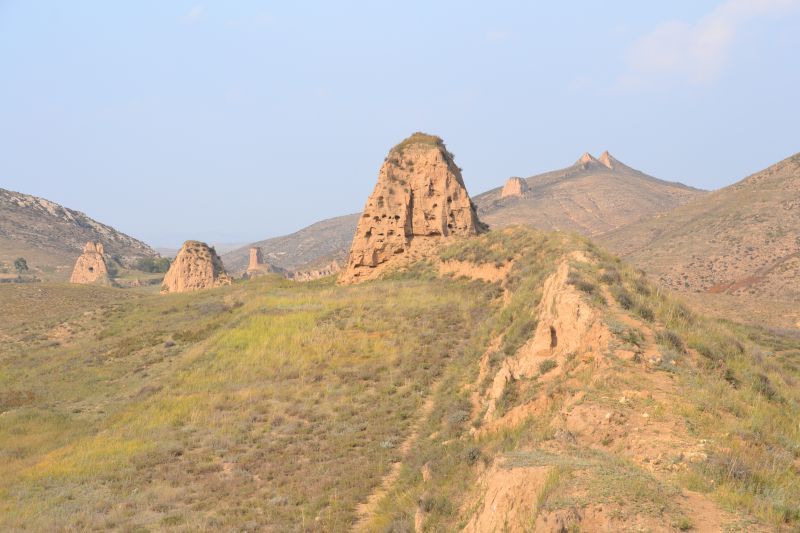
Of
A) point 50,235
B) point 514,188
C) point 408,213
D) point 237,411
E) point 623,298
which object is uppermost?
point 514,188

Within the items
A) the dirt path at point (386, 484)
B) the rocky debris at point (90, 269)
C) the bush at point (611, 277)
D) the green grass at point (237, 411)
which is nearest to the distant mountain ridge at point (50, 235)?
the rocky debris at point (90, 269)

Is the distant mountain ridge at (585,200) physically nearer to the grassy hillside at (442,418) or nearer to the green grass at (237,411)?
the green grass at (237,411)

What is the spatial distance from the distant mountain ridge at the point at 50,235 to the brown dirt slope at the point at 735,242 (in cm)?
10289

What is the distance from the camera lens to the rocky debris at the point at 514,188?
167750mm

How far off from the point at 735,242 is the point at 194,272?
65759 mm

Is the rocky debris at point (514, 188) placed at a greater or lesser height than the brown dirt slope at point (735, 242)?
greater

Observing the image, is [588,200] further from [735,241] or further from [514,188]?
[735,241]

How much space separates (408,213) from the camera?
40500 mm

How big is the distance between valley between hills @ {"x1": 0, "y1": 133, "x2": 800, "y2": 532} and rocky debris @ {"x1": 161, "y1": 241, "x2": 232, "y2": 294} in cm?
1823

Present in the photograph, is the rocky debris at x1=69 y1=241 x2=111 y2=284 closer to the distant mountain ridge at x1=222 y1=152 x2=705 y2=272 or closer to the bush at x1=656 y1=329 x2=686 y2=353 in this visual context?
the distant mountain ridge at x1=222 y1=152 x2=705 y2=272

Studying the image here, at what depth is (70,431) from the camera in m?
20.6

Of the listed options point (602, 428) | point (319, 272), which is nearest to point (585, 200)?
point (319, 272)

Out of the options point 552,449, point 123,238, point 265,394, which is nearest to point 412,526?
point 552,449

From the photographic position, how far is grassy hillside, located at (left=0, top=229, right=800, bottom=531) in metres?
8.10
